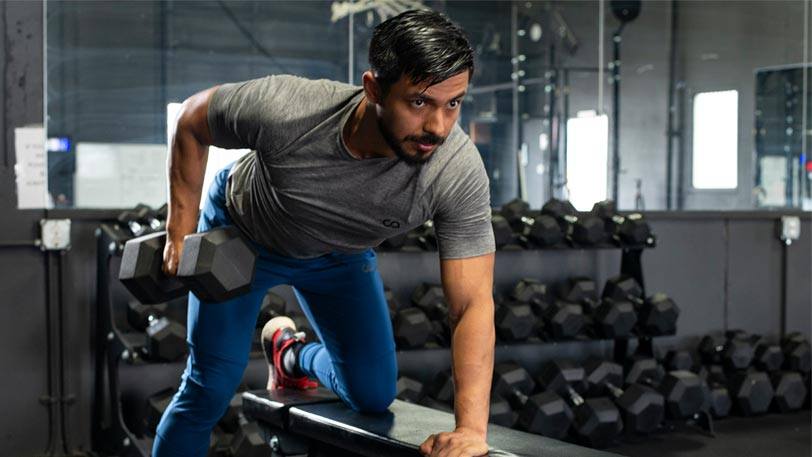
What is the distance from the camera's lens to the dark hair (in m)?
1.54

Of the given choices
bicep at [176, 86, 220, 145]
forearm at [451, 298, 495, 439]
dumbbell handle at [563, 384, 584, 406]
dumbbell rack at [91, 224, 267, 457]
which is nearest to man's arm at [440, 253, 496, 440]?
forearm at [451, 298, 495, 439]

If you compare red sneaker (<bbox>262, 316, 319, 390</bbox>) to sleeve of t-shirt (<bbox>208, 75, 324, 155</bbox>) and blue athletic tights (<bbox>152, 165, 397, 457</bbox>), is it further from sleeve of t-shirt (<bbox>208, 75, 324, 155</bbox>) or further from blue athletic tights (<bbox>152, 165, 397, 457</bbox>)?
sleeve of t-shirt (<bbox>208, 75, 324, 155</bbox>)

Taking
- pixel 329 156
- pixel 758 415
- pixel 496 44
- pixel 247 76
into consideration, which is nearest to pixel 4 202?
pixel 247 76

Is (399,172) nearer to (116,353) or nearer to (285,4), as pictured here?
(116,353)

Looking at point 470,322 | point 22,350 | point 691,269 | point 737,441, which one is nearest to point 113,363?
point 22,350

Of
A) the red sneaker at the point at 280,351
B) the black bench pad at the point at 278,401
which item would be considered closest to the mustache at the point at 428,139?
the black bench pad at the point at 278,401

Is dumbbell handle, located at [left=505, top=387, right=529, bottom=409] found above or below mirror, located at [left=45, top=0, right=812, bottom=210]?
below

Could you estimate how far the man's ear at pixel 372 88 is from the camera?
5.31 feet

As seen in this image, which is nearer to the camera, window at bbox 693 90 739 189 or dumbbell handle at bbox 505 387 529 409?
dumbbell handle at bbox 505 387 529 409

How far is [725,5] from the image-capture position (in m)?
5.30

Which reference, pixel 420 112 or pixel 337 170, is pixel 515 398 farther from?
pixel 420 112

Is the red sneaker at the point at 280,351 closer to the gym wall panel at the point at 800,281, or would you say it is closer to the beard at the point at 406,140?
the beard at the point at 406,140

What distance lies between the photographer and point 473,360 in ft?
5.83

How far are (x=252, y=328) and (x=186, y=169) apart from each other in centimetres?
42
